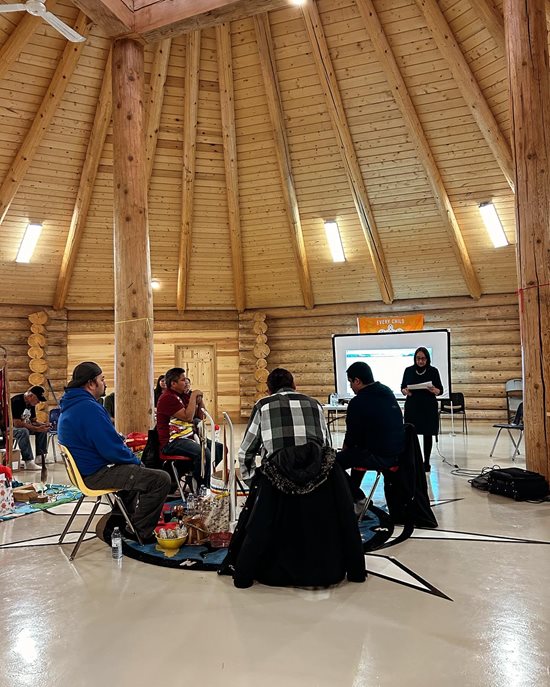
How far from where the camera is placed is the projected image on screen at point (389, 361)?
11211mm

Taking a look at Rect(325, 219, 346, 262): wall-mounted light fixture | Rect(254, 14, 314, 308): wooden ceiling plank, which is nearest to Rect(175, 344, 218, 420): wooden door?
Rect(254, 14, 314, 308): wooden ceiling plank

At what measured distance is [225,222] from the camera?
36.0 feet

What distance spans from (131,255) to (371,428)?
349 centimetres

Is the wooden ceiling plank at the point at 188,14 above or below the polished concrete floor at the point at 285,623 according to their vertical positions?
above

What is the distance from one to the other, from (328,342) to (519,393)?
4.06 m

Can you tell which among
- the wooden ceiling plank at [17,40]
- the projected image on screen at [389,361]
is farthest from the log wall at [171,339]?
the wooden ceiling plank at [17,40]

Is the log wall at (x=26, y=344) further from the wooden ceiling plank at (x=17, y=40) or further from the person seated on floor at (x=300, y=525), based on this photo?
the person seated on floor at (x=300, y=525)

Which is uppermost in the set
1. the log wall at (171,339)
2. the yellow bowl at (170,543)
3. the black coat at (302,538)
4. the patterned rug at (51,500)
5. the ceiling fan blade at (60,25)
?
the ceiling fan blade at (60,25)

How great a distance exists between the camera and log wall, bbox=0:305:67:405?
11.7 m

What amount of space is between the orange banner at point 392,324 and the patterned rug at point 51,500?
7191 millimetres

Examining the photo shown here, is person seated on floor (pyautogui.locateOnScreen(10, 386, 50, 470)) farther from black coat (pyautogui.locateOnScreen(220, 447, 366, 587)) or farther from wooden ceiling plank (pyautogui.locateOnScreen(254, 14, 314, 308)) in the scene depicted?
wooden ceiling plank (pyautogui.locateOnScreen(254, 14, 314, 308))

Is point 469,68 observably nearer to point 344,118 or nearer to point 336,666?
point 344,118

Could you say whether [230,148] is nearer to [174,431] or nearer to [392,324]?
[392,324]

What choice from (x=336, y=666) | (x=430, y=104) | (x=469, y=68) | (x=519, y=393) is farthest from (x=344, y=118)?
(x=336, y=666)
